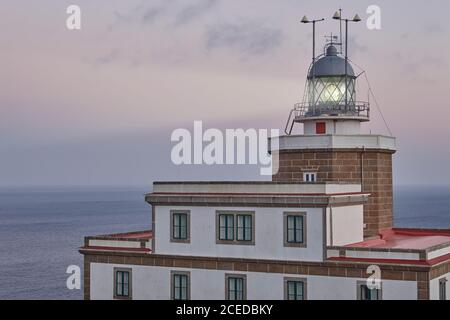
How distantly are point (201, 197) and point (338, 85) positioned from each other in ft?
33.6

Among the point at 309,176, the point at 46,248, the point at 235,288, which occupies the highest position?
the point at 309,176

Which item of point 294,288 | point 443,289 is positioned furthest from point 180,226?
point 443,289

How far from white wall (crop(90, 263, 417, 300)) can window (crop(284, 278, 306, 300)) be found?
0.17 metres

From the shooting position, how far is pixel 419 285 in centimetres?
2730

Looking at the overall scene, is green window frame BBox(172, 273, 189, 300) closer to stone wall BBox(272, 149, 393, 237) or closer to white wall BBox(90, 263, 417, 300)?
white wall BBox(90, 263, 417, 300)

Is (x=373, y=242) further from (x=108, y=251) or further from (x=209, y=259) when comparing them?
(x=108, y=251)

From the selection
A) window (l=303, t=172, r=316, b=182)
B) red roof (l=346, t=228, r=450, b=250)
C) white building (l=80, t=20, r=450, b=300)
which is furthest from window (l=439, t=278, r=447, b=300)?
window (l=303, t=172, r=316, b=182)

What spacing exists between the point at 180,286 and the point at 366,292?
785cm

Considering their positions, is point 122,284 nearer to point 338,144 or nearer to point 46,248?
point 338,144

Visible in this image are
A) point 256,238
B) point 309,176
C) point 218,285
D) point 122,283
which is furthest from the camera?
point 309,176

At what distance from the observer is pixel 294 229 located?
2978cm

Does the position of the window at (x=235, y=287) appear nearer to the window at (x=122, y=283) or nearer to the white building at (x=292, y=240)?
the white building at (x=292, y=240)

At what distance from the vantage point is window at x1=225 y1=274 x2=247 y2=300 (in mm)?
30562

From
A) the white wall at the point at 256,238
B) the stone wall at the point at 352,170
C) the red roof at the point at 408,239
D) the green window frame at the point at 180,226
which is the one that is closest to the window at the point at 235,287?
the white wall at the point at 256,238
